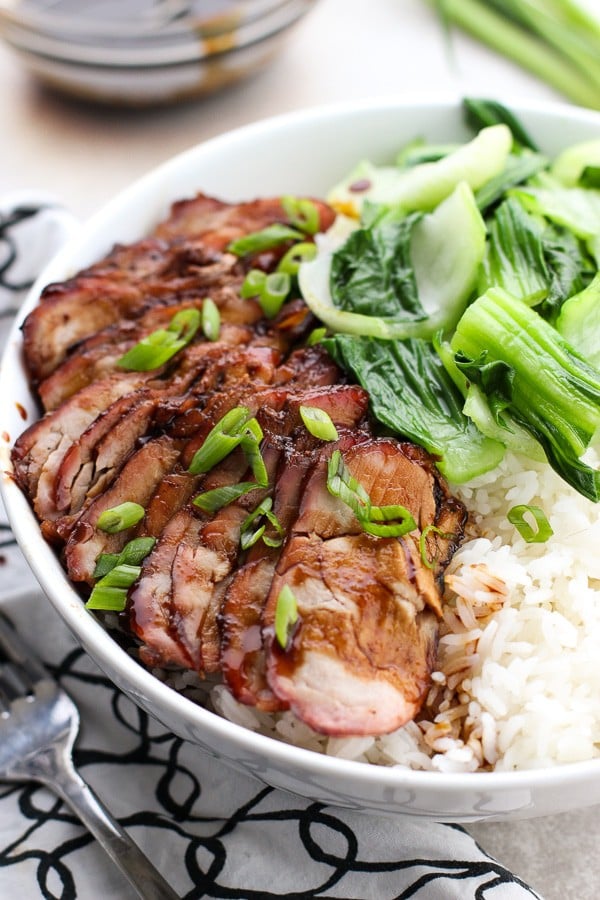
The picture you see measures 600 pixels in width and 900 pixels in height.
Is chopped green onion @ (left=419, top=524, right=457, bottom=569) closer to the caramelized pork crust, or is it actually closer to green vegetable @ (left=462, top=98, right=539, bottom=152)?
the caramelized pork crust

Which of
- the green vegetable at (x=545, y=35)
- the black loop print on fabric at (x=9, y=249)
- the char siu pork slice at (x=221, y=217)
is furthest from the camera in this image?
the green vegetable at (x=545, y=35)

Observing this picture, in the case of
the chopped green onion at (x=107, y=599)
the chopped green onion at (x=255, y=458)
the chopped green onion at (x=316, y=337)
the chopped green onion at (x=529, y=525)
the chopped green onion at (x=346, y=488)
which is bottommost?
the chopped green onion at (x=529, y=525)

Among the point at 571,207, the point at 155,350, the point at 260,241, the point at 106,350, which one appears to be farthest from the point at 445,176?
the point at 106,350

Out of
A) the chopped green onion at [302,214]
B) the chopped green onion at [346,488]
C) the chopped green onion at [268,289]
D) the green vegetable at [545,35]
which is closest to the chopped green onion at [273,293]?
the chopped green onion at [268,289]

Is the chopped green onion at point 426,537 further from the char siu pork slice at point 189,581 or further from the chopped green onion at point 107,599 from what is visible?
the chopped green onion at point 107,599

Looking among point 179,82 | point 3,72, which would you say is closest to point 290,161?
point 179,82

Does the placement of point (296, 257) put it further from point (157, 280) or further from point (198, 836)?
point (198, 836)

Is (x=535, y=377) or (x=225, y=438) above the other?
(x=225, y=438)
